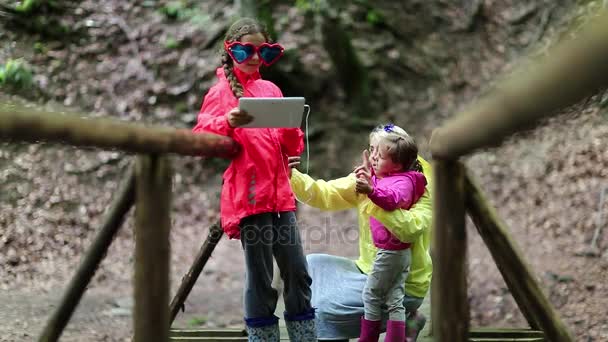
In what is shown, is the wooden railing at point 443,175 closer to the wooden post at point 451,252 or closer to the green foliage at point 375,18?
the wooden post at point 451,252

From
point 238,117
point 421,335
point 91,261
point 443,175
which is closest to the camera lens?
point 443,175

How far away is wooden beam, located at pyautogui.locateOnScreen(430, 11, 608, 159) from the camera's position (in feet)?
4.28

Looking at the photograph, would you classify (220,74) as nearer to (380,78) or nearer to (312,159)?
(312,159)

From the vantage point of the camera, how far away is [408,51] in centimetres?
1038

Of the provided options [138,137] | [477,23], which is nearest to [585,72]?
[138,137]

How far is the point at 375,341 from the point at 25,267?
4919 millimetres

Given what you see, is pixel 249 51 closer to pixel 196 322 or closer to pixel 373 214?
pixel 373 214

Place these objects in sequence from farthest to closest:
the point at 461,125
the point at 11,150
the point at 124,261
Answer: the point at 11,150 → the point at 124,261 → the point at 461,125

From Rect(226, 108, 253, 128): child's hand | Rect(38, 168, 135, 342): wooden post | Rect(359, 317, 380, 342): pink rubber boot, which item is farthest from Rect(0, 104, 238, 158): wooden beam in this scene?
Rect(359, 317, 380, 342): pink rubber boot

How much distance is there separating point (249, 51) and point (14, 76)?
651cm

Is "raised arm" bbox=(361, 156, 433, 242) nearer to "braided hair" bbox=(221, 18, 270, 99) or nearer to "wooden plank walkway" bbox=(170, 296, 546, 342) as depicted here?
"braided hair" bbox=(221, 18, 270, 99)

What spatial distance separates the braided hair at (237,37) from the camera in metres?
3.21

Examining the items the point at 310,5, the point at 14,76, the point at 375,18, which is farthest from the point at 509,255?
the point at 375,18

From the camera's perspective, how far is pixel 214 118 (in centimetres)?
310
